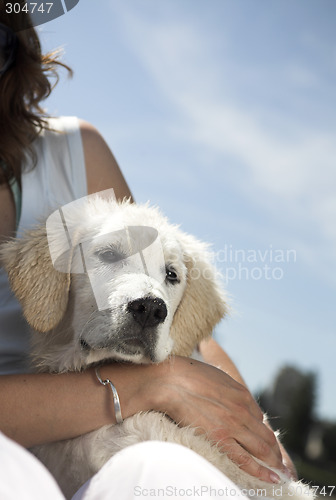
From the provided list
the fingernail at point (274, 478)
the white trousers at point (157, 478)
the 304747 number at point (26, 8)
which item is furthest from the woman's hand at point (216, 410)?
the 304747 number at point (26, 8)

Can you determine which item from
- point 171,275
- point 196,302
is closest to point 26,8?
point 171,275

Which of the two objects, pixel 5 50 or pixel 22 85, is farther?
pixel 22 85

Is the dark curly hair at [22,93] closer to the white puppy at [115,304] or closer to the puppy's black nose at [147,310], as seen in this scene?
the white puppy at [115,304]

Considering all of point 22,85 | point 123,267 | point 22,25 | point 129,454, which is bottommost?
point 129,454

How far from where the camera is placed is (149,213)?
7.02 ft

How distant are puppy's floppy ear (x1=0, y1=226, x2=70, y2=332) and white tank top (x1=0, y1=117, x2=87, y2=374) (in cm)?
13

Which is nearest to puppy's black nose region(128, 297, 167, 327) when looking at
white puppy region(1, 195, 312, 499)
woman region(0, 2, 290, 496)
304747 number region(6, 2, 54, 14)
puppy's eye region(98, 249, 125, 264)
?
white puppy region(1, 195, 312, 499)

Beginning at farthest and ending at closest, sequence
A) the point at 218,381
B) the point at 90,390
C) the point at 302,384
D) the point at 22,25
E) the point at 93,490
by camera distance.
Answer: the point at 302,384
the point at 22,25
the point at 218,381
the point at 90,390
the point at 93,490

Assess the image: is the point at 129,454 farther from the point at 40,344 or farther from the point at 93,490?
the point at 40,344

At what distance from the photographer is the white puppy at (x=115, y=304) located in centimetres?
170

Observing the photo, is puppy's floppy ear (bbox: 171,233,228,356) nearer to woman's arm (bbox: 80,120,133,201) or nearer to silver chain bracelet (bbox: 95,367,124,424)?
silver chain bracelet (bbox: 95,367,124,424)

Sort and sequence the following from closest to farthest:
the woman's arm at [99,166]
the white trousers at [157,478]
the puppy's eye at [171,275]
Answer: the white trousers at [157,478], the puppy's eye at [171,275], the woman's arm at [99,166]

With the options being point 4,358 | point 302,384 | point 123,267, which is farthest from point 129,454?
point 302,384

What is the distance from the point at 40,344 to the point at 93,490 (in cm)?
82
